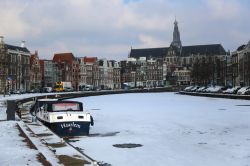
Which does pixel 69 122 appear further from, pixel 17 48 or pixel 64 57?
pixel 64 57

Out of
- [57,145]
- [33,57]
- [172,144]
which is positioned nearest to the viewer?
[57,145]

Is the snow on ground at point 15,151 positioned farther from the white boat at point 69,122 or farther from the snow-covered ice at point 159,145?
the white boat at point 69,122

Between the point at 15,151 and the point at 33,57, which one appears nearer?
the point at 15,151

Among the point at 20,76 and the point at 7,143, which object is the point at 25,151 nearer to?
the point at 7,143

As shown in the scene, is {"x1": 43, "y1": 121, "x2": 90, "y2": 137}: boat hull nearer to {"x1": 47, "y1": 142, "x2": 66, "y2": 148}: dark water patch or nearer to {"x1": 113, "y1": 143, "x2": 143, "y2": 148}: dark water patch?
{"x1": 113, "y1": 143, "x2": 143, "y2": 148}: dark water patch

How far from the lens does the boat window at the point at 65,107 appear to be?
30.1 metres

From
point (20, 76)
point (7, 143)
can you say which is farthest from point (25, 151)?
point (20, 76)

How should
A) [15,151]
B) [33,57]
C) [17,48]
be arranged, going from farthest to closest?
[33,57] → [17,48] → [15,151]

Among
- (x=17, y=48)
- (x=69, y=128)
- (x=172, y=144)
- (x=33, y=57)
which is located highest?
(x=17, y=48)

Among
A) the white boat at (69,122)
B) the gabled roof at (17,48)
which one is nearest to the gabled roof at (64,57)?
the gabled roof at (17,48)

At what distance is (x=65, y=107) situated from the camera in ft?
99.7

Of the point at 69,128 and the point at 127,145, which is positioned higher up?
the point at 69,128

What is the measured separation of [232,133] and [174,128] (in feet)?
17.2

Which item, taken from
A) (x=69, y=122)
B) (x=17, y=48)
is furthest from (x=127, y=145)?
(x=17, y=48)
